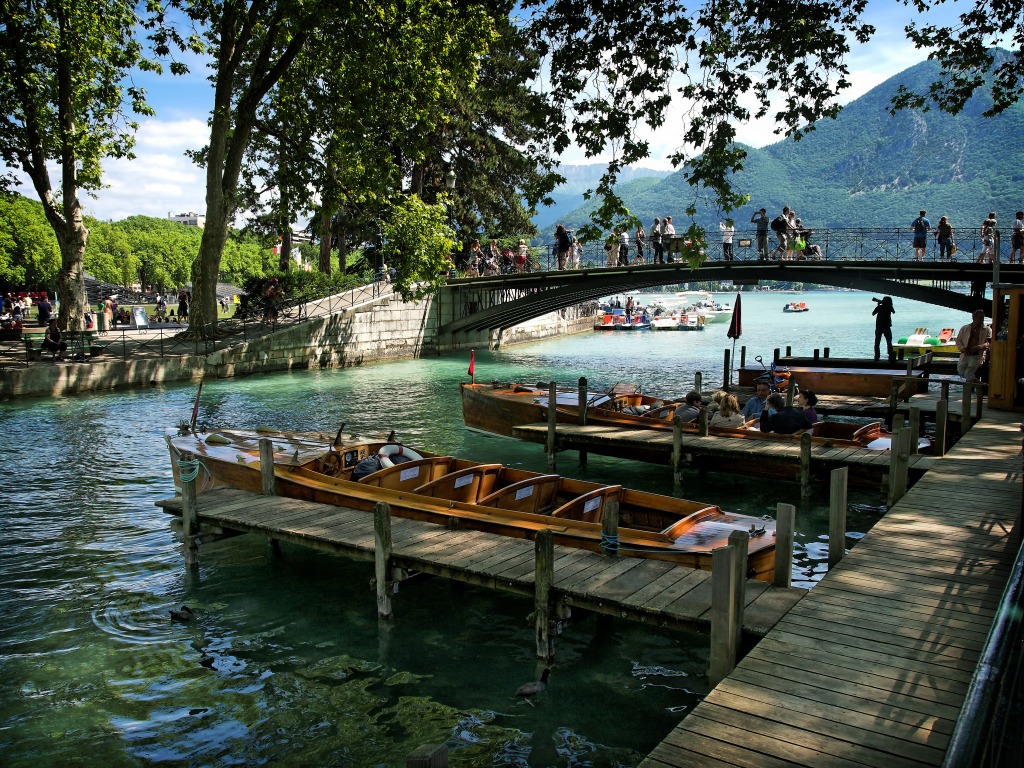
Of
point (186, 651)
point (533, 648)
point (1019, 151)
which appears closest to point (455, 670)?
point (533, 648)

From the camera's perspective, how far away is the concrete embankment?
25.8 metres

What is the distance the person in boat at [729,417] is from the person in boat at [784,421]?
1.52ft

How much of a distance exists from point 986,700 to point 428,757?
6.99 ft

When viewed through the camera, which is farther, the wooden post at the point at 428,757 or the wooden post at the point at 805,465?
the wooden post at the point at 805,465

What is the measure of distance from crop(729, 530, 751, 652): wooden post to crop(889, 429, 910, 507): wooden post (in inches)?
176

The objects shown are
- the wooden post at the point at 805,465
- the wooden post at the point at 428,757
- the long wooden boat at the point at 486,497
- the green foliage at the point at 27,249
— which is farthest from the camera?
the green foliage at the point at 27,249

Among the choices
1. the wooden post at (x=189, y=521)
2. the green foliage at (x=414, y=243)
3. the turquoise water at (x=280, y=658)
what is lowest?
the turquoise water at (x=280, y=658)

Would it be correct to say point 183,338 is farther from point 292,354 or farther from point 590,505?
point 590,505

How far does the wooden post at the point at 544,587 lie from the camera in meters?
7.34

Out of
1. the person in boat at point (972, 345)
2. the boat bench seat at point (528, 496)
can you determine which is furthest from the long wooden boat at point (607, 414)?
the boat bench seat at point (528, 496)

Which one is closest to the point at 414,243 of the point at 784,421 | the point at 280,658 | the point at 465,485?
the point at 784,421

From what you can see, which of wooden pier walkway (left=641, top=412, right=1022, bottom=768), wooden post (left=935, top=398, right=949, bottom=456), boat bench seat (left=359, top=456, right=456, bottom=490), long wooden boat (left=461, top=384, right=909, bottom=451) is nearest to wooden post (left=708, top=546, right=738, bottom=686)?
wooden pier walkway (left=641, top=412, right=1022, bottom=768)

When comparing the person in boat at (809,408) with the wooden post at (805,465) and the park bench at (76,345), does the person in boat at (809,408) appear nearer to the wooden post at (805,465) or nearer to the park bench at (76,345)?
the wooden post at (805,465)

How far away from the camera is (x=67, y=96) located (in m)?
27.3
